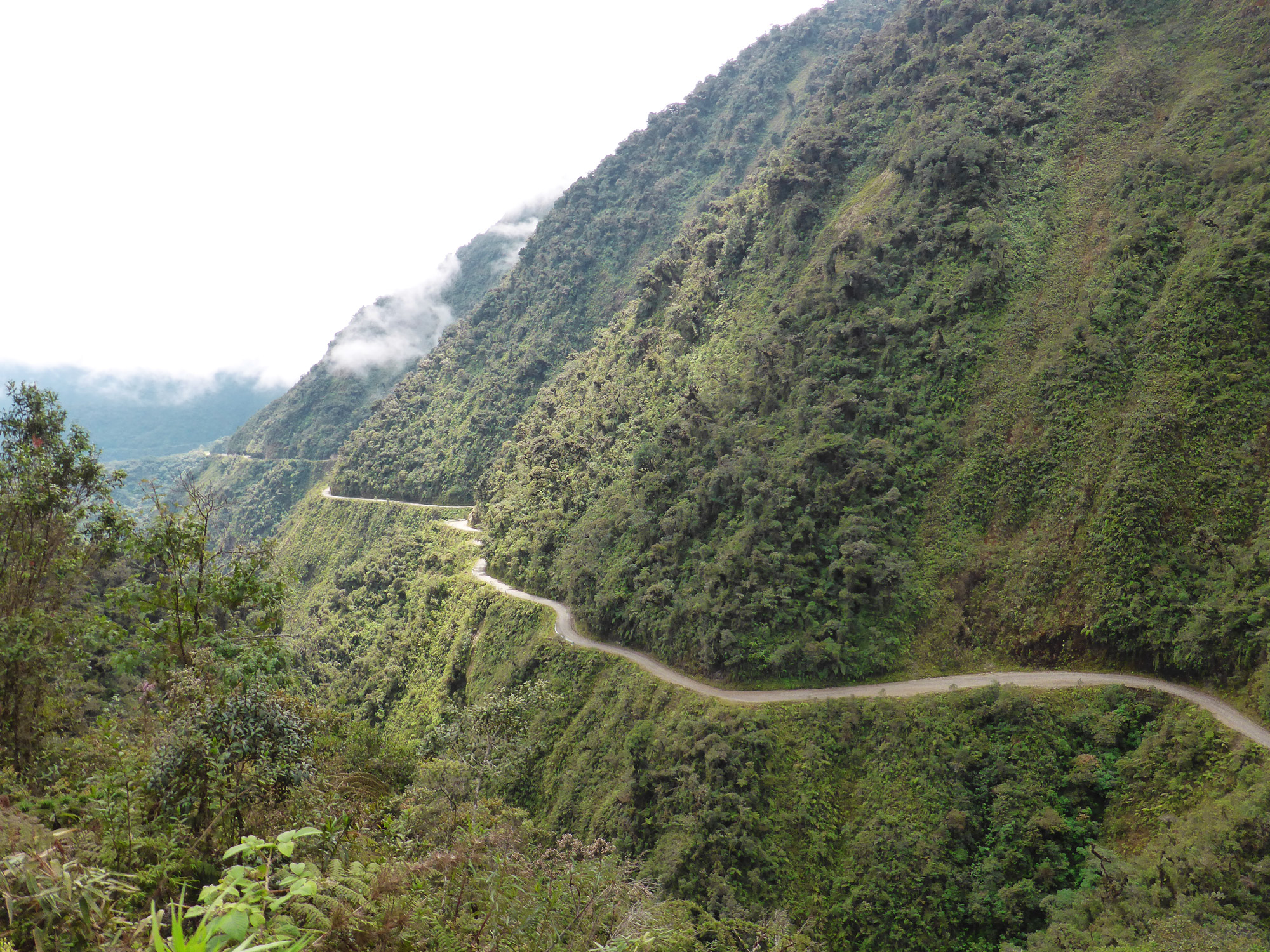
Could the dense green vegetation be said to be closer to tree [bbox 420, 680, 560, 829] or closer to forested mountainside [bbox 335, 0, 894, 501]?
tree [bbox 420, 680, 560, 829]

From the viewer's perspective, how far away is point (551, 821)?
3459 cm

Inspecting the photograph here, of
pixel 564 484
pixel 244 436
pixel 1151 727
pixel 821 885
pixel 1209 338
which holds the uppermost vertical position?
pixel 244 436

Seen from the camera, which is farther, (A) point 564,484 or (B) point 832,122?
(B) point 832,122

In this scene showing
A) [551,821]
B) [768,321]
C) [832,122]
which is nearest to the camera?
[551,821]

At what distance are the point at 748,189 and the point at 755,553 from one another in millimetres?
53632

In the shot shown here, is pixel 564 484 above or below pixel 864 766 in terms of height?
above

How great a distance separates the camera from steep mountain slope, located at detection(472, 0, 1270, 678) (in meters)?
28.4

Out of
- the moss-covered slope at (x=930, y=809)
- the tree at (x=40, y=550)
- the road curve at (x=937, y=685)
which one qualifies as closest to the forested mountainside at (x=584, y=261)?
the road curve at (x=937, y=685)

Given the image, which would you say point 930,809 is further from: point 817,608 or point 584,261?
point 584,261

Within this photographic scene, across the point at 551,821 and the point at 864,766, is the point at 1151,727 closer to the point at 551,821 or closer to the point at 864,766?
the point at 864,766

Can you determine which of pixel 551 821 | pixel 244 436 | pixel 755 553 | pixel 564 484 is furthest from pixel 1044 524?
pixel 244 436

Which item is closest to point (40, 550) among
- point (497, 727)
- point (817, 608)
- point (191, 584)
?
point (191, 584)

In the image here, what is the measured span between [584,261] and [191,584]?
325 ft

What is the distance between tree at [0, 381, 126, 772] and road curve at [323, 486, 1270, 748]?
2889cm
